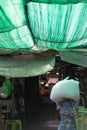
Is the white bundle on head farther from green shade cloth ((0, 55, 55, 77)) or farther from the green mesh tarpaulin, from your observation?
green shade cloth ((0, 55, 55, 77))

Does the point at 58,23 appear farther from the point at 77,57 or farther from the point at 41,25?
the point at 77,57

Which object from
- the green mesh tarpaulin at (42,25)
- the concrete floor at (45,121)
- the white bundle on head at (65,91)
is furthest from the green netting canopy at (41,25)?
the concrete floor at (45,121)

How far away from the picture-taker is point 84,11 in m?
6.88

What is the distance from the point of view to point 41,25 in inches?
278

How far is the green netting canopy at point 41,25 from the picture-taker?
22.0ft

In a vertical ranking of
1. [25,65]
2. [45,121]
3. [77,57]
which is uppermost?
[77,57]

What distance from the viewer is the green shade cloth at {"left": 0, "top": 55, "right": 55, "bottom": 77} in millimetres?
7695

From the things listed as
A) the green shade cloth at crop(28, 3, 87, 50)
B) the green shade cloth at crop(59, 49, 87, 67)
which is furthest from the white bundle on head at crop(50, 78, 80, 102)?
the green shade cloth at crop(59, 49, 87, 67)

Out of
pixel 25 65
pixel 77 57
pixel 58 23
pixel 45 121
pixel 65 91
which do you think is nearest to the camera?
pixel 65 91

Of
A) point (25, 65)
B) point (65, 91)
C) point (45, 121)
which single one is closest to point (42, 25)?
point (25, 65)

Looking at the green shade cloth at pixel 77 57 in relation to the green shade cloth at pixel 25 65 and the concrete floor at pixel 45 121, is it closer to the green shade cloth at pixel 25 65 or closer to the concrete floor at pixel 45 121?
the green shade cloth at pixel 25 65

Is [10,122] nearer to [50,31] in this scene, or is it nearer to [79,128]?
[50,31]

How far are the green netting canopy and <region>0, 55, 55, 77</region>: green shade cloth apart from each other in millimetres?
263

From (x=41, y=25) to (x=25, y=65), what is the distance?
1190 millimetres
